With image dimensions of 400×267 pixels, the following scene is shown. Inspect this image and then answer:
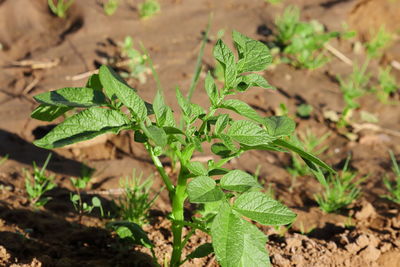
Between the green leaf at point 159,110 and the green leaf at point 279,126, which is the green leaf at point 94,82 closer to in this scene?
the green leaf at point 159,110

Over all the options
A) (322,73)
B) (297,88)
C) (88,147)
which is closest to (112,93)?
(88,147)

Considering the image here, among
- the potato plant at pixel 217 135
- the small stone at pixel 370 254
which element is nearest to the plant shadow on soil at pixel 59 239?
the potato plant at pixel 217 135

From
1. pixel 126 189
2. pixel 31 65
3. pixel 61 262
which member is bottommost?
pixel 61 262

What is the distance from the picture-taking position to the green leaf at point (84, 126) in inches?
53.8

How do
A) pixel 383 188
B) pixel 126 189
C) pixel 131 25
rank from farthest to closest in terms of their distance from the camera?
pixel 131 25
pixel 383 188
pixel 126 189

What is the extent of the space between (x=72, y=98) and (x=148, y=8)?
109 inches

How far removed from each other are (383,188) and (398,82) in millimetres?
1647

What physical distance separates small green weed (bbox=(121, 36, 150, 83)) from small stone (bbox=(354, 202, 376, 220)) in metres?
1.72

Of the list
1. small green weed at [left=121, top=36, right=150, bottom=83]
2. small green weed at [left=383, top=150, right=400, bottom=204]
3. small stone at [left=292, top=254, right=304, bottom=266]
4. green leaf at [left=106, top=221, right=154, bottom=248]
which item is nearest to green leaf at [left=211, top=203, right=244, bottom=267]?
green leaf at [left=106, top=221, right=154, bottom=248]

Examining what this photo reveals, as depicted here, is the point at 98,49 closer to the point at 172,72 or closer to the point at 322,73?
the point at 172,72

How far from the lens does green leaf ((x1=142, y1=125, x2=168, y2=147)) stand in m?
1.32

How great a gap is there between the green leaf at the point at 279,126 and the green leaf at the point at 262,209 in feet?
0.72

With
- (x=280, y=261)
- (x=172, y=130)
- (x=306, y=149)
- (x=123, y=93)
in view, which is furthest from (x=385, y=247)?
(x=123, y=93)

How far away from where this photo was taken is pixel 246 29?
4250 millimetres
